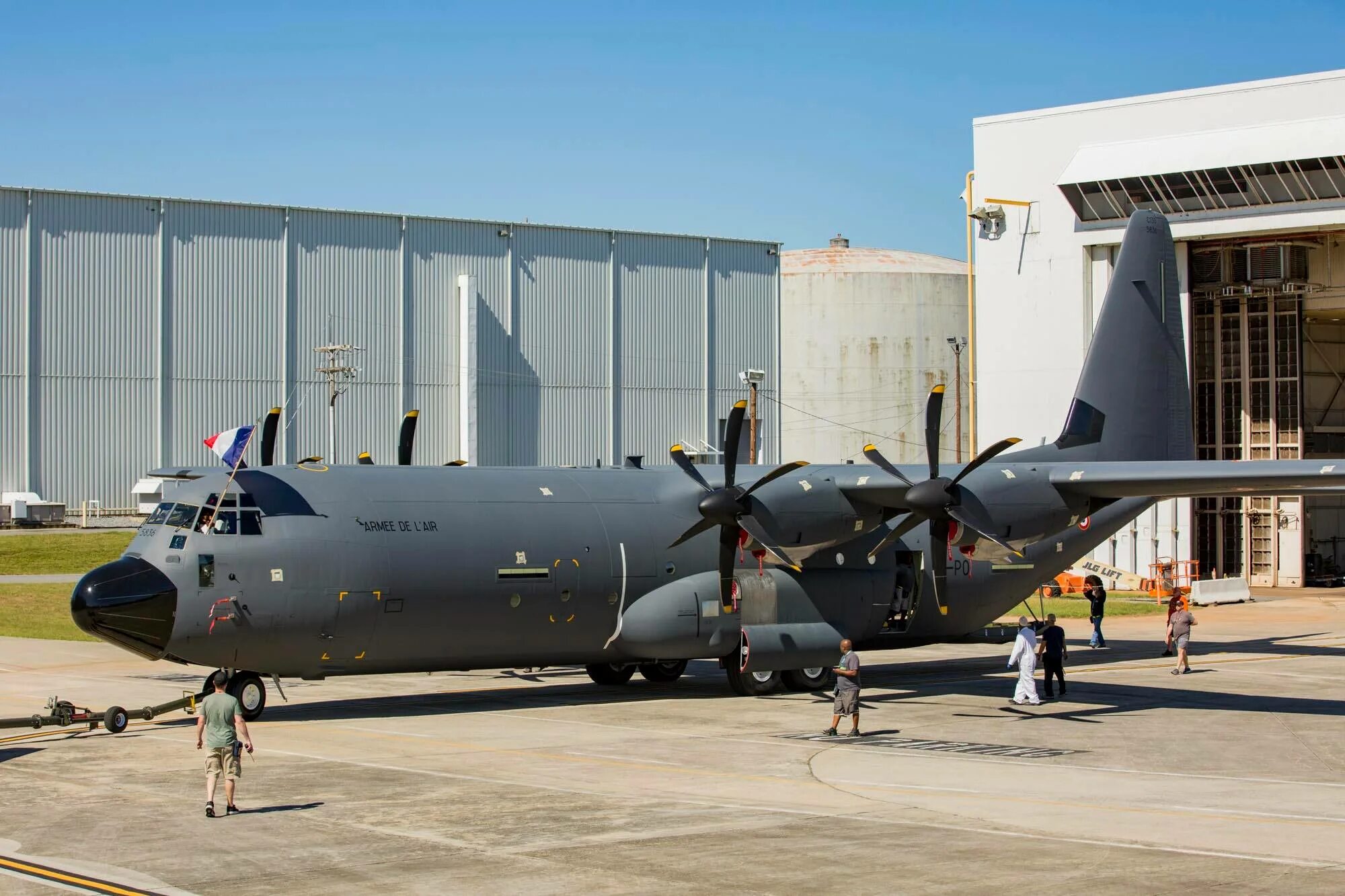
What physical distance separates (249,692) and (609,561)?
6.17 m

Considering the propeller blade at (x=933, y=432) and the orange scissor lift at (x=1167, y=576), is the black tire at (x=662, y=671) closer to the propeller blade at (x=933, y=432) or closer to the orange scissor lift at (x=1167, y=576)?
the propeller blade at (x=933, y=432)

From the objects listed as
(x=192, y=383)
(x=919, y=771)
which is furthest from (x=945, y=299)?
(x=919, y=771)

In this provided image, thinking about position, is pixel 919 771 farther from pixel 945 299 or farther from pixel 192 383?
pixel 945 299

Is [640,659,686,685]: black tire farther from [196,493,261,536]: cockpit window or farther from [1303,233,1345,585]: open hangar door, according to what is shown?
[1303,233,1345,585]: open hangar door

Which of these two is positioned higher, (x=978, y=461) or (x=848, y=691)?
(x=978, y=461)

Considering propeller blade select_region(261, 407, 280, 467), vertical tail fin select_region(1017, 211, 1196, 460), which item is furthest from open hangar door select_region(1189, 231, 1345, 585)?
propeller blade select_region(261, 407, 280, 467)

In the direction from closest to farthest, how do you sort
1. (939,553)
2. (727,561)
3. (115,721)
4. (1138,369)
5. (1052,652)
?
(115,721) < (939,553) < (727,561) < (1052,652) < (1138,369)

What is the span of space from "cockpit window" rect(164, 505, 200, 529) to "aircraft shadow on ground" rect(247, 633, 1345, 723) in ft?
11.1

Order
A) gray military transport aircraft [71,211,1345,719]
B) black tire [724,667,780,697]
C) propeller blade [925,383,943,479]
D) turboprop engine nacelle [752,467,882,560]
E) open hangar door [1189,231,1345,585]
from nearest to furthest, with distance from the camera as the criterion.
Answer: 1. gray military transport aircraft [71,211,1345,719]
2. propeller blade [925,383,943,479]
3. turboprop engine nacelle [752,467,882,560]
4. black tire [724,667,780,697]
5. open hangar door [1189,231,1345,585]

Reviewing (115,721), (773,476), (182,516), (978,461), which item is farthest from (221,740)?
(978,461)

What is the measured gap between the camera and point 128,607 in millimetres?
20469

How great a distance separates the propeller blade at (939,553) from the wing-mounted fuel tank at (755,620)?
2.20 metres

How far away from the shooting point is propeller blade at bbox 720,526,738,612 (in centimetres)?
2458

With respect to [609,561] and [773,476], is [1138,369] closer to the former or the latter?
[773,476]
